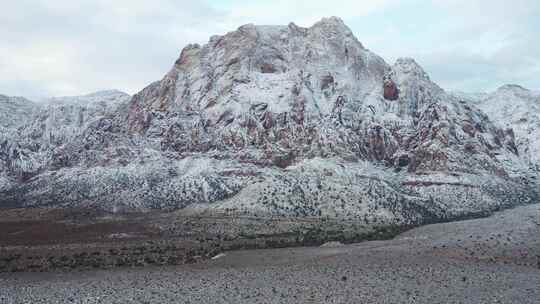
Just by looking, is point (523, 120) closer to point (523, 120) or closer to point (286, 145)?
point (523, 120)

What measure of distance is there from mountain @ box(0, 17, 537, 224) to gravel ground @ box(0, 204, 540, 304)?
3382 centimetres

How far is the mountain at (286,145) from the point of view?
11006 cm

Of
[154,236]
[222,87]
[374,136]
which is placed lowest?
[154,236]

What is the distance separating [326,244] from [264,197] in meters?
34.4

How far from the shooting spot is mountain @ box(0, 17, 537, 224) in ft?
361

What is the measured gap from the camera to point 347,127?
138 meters

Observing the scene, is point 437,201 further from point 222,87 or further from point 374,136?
point 222,87

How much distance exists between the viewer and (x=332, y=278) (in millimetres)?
46781

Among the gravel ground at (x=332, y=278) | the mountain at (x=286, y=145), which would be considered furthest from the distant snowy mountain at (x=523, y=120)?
the gravel ground at (x=332, y=278)

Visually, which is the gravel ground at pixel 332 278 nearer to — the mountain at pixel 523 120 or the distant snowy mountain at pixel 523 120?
the mountain at pixel 523 120

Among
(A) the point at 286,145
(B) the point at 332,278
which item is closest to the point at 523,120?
(A) the point at 286,145

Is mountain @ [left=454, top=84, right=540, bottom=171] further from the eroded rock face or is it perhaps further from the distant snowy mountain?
the eroded rock face

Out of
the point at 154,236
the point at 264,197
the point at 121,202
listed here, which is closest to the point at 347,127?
the point at 264,197

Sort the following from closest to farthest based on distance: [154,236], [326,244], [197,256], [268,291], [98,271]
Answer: [268,291] → [98,271] → [197,256] → [326,244] → [154,236]
